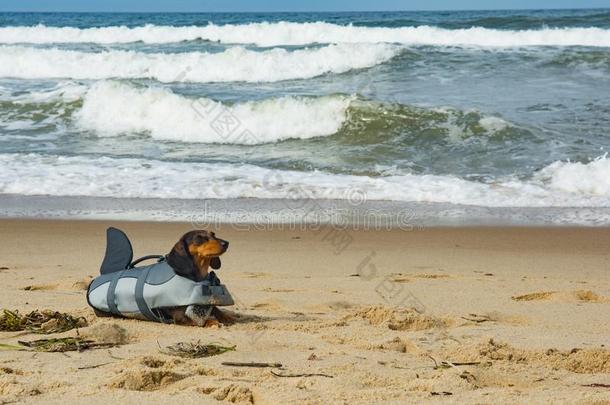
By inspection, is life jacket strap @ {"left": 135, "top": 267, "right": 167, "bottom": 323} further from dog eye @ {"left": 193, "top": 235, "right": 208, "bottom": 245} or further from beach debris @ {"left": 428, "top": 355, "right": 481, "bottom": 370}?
beach debris @ {"left": 428, "top": 355, "right": 481, "bottom": 370}

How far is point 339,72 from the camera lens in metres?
19.6

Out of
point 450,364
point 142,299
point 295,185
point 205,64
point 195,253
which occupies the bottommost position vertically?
point 295,185

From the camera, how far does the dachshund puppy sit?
13.2ft

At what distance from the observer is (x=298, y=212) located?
7691 mm

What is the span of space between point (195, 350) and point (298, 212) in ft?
13.4

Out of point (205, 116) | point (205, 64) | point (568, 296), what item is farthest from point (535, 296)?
point (205, 64)

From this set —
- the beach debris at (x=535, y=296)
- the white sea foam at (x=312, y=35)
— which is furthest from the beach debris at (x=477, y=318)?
the white sea foam at (x=312, y=35)

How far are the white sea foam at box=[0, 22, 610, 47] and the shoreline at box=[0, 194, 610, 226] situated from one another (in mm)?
18814

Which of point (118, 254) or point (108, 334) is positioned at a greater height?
point (118, 254)

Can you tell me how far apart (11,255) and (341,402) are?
13.0 ft

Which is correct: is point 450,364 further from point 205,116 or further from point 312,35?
point 312,35

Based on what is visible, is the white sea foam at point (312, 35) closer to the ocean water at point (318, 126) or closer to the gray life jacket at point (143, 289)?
the ocean water at point (318, 126)

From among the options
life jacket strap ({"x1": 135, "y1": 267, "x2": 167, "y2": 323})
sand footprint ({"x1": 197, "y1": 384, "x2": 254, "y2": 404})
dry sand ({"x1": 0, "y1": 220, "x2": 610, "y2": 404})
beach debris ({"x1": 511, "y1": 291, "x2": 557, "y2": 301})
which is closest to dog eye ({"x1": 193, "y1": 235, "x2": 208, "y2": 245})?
life jacket strap ({"x1": 135, "y1": 267, "x2": 167, "y2": 323})

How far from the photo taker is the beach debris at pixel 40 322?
4.07m
